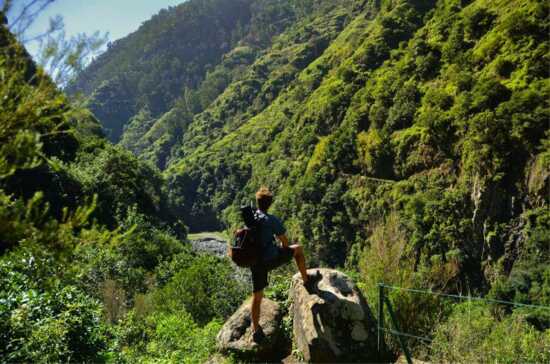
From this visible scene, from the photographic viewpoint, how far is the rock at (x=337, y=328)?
5512 millimetres

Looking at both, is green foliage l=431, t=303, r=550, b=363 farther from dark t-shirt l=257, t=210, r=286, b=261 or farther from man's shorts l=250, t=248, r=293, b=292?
dark t-shirt l=257, t=210, r=286, b=261

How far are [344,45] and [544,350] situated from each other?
84727 millimetres

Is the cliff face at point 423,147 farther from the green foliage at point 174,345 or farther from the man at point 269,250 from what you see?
the green foliage at point 174,345

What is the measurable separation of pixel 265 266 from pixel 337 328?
1.25 m

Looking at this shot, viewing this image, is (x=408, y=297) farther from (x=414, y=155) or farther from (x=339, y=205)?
(x=339, y=205)

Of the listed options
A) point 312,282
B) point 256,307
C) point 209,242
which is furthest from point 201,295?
point 209,242

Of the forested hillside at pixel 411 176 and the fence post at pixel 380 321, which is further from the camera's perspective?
the forested hillside at pixel 411 176

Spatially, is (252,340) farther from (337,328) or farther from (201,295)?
(201,295)

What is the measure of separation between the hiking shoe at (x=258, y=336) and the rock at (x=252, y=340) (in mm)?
74

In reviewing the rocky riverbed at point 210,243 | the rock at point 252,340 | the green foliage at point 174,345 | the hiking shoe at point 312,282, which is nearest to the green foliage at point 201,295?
the green foliage at point 174,345

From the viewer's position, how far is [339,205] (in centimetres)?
5191

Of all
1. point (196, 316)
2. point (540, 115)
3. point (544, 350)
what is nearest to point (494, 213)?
point (540, 115)

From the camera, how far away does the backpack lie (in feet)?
18.3

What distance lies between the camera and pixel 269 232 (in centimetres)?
564
